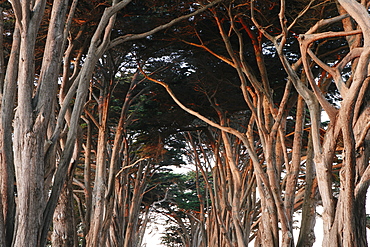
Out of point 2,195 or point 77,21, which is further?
point 77,21

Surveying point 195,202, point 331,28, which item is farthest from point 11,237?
point 195,202

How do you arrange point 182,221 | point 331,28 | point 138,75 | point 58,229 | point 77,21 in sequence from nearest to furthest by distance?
point 58,229 < point 77,21 < point 331,28 < point 138,75 < point 182,221

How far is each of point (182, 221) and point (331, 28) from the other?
18.4 m

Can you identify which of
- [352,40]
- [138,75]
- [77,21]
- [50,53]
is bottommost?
[50,53]

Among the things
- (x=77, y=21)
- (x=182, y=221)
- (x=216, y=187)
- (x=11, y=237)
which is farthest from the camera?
(x=182, y=221)

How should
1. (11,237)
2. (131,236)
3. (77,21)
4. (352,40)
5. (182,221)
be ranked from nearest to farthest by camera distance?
(11,237)
(352,40)
(77,21)
(131,236)
(182,221)

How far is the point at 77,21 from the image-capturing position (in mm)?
7465

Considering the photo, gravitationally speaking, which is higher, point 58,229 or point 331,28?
point 331,28

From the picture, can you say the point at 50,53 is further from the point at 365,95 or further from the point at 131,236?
the point at 131,236

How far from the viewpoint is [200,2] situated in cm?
710

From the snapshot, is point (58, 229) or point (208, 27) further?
point (208, 27)

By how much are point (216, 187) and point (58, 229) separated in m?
6.32

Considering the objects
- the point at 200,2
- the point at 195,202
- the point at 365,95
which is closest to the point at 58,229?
the point at 200,2

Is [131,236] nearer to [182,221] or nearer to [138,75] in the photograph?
[138,75]
